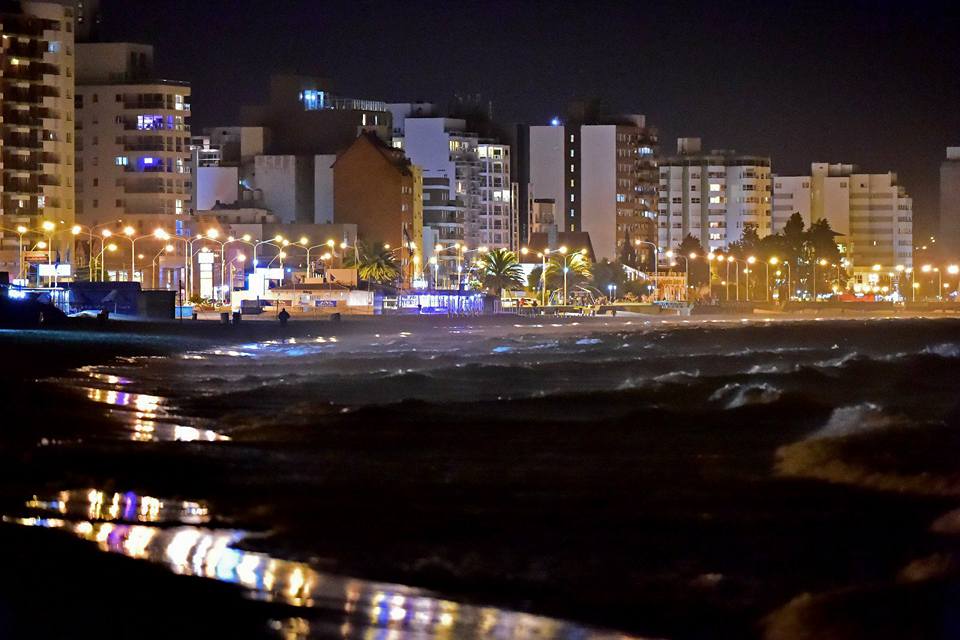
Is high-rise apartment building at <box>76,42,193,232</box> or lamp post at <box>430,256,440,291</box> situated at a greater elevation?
high-rise apartment building at <box>76,42,193,232</box>

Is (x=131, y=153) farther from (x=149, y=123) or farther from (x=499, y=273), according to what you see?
(x=499, y=273)

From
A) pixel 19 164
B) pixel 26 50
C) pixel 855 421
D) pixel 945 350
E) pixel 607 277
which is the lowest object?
pixel 945 350

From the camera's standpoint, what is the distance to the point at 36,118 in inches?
4926

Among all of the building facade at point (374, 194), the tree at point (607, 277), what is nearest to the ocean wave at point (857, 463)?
the building facade at point (374, 194)

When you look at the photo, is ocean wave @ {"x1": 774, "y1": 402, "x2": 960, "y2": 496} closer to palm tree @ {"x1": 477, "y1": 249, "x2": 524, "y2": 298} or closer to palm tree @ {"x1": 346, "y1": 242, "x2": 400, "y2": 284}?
palm tree @ {"x1": 346, "y1": 242, "x2": 400, "y2": 284}

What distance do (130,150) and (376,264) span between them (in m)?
29.3

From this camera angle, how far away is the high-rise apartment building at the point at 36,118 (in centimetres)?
12250

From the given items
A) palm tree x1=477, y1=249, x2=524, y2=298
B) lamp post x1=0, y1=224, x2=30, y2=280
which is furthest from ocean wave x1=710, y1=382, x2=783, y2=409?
palm tree x1=477, y1=249, x2=524, y2=298

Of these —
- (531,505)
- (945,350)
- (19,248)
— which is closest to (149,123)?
(19,248)

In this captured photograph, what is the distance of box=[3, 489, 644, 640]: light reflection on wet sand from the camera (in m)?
12.6

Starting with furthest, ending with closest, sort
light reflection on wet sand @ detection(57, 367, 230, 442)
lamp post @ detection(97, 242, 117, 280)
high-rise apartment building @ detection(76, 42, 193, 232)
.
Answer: high-rise apartment building @ detection(76, 42, 193, 232) < lamp post @ detection(97, 242, 117, 280) < light reflection on wet sand @ detection(57, 367, 230, 442)

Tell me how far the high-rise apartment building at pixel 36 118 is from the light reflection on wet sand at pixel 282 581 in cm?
10718

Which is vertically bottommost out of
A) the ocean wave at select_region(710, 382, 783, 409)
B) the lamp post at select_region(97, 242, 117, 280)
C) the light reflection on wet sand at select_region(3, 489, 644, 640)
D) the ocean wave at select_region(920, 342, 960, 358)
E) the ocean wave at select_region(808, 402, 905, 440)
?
the ocean wave at select_region(920, 342, 960, 358)

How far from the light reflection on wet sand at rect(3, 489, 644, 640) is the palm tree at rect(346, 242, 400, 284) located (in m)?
135
